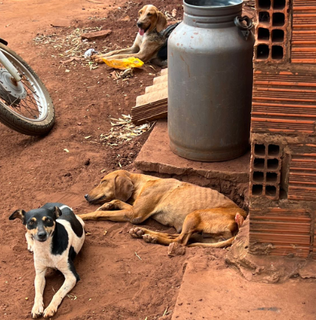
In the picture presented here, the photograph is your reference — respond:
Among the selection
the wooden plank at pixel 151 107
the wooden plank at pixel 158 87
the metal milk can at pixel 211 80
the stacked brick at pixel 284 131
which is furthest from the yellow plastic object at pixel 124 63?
the stacked brick at pixel 284 131

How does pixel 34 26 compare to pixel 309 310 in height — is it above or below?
below

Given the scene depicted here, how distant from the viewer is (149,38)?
30.5 ft

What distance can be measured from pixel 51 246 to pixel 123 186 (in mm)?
1396

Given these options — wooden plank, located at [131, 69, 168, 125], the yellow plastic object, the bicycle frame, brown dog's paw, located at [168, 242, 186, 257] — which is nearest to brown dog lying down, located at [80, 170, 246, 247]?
brown dog's paw, located at [168, 242, 186, 257]

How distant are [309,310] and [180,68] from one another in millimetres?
2627

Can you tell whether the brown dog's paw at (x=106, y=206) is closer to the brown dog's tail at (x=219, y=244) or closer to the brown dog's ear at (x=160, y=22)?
the brown dog's tail at (x=219, y=244)

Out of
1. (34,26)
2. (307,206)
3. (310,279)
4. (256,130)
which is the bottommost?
(34,26)

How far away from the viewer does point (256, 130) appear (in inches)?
126

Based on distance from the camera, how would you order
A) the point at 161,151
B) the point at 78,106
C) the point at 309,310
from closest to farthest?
the point at 309,310, the point at 161,151, the point at 78,106

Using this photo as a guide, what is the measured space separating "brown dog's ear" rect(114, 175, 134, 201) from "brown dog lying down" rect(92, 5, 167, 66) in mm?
4498

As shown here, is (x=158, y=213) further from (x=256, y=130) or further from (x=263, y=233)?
(x=256, y=130)

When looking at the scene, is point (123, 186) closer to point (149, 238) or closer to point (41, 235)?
point (149, 238)

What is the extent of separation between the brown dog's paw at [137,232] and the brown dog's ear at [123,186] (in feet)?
2.12

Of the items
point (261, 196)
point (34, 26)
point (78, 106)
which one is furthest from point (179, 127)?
point (34, 26)
